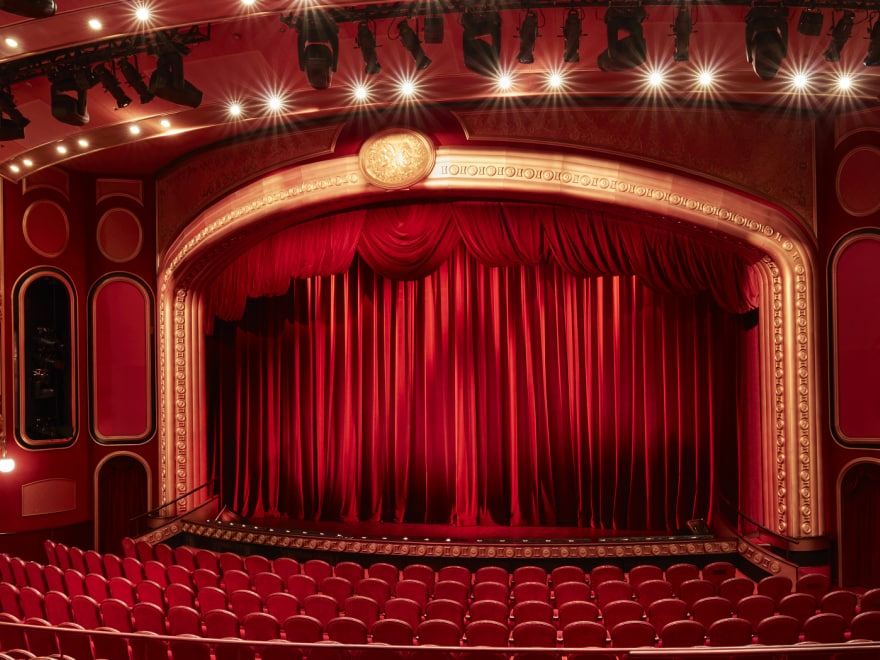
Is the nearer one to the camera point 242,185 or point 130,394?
point 242,185

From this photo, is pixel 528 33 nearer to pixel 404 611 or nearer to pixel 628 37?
pixel 628 37

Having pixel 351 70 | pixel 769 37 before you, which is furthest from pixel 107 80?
pixel 769 37

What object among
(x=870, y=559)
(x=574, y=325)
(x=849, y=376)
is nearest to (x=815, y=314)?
(x=849, y=376)

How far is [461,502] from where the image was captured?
10.4 metres

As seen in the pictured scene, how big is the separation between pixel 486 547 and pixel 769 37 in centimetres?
546

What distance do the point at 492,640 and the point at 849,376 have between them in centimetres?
479

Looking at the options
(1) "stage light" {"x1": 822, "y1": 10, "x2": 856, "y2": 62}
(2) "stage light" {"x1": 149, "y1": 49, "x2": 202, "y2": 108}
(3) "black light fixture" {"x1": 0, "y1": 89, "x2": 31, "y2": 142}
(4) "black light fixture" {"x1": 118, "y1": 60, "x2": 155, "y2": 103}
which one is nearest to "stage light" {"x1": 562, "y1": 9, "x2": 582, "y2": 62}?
(1) "stage light" {"x1": 822, "y1": 10, "x2": 856, "y2": 62}

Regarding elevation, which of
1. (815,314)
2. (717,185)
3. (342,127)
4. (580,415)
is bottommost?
(580,415)

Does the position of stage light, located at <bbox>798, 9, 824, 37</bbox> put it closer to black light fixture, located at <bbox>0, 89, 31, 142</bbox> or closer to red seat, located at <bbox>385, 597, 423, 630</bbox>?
red seat, located at <bbox>385, 597, 423, 630</bbox>

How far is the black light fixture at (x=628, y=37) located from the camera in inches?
221

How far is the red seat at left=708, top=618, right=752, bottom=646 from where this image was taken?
5.02 m

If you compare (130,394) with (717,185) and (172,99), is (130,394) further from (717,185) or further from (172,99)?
(717,185)

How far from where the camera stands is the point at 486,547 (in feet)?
27.3

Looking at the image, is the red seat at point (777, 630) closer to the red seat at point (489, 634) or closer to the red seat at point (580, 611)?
the red seat at point (580, 611)
